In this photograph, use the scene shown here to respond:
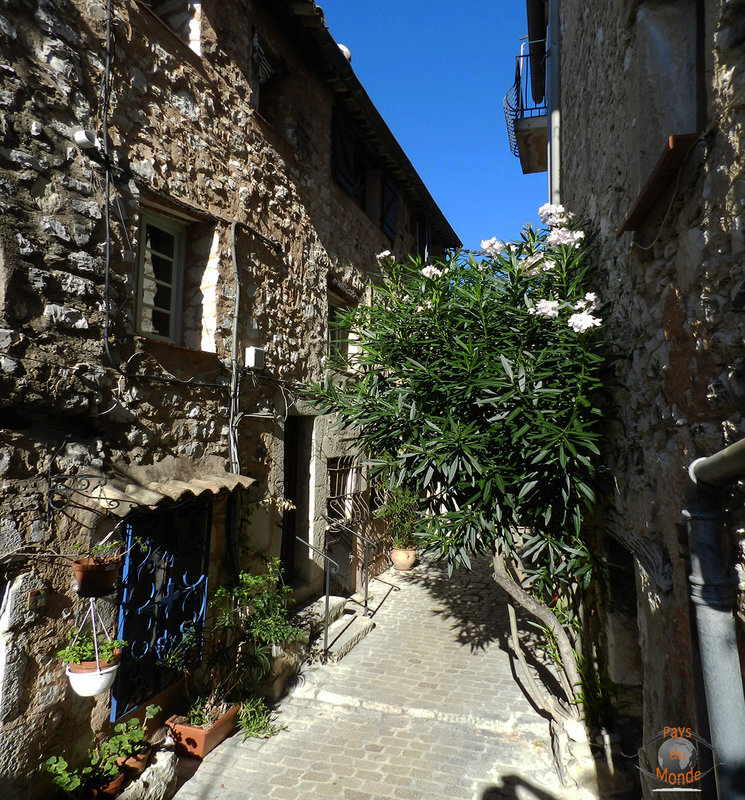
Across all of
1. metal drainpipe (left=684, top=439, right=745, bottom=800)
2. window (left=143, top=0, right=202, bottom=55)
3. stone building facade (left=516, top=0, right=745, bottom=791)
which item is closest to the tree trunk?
stone building facade (left=516, top=0, right=745, bottom=791)

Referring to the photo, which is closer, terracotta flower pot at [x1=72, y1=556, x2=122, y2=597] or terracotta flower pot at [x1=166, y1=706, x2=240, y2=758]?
terracotta flower pot at [x1=72, y1=556, x2=122, y2=597]

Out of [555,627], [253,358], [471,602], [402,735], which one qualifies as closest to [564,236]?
[253,358]

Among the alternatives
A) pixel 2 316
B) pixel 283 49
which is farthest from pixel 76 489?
pixel 283 49

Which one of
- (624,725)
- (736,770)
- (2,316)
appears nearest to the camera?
(736,770)

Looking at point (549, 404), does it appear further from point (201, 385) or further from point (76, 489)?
point (76, 489)

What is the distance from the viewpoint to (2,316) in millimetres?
3119

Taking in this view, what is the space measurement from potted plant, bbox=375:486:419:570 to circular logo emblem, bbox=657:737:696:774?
284 inches

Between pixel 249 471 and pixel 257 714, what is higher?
pixel 249 471

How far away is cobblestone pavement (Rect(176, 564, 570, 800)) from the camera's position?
391cm

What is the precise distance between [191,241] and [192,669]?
12.4ft

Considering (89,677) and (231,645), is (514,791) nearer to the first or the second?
(231,645)

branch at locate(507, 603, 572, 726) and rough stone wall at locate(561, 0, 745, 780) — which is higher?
rough stone wall at locate(561, 0, 745, 780)

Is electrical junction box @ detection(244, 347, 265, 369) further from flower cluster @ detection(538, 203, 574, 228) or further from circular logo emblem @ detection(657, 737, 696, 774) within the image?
circular logo emblem @ detection(657, 737, 696, 774)

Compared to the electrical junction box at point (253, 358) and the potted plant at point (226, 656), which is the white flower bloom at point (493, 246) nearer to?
the electrical junction box at point (253, 358)
